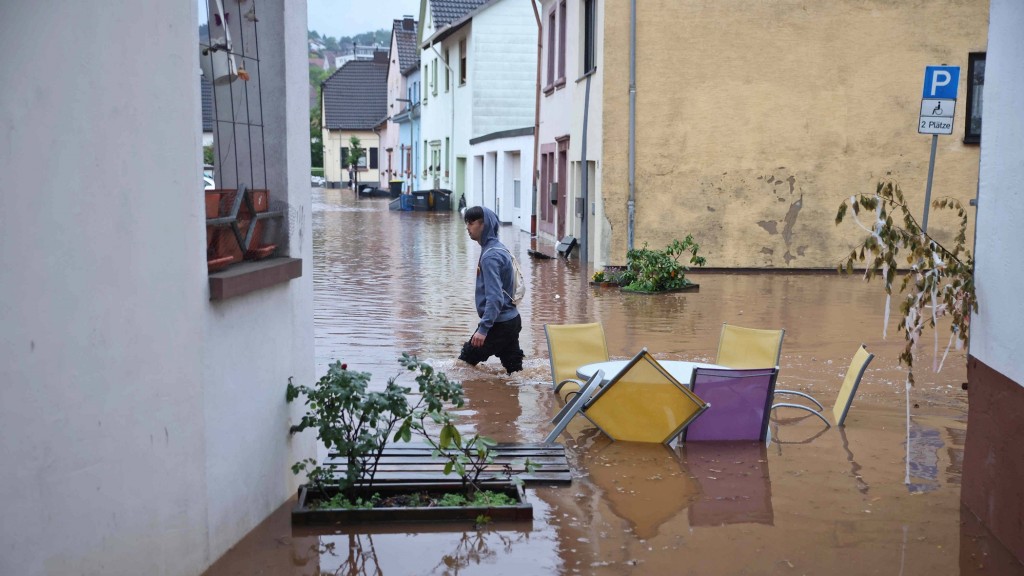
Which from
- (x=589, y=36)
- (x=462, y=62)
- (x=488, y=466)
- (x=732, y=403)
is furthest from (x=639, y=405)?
(x=462, y=62)

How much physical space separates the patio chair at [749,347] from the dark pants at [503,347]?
5.79 feet

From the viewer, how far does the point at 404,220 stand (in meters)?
36.0

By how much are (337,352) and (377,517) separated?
17.0 feet

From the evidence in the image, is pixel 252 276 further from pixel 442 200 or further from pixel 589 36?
pixel 442 200

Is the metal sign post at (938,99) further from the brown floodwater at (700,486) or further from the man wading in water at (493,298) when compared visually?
the man wading in water at (493,298)

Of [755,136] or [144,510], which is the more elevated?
[755,136]

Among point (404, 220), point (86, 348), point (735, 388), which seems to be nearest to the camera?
point (86, 348)

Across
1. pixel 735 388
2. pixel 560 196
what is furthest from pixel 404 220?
pixel 735 388

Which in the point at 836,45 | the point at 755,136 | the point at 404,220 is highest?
the point at 836,45

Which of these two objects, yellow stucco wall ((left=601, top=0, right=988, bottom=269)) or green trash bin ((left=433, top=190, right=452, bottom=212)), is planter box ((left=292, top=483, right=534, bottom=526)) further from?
green trash bin ((left=433, top=190, right=452, bottom=212))

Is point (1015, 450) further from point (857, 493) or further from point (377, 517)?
point (377, 517)

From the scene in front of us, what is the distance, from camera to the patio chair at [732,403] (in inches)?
291

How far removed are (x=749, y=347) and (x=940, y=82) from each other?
459 centimetres

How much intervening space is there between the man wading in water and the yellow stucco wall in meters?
10.3
